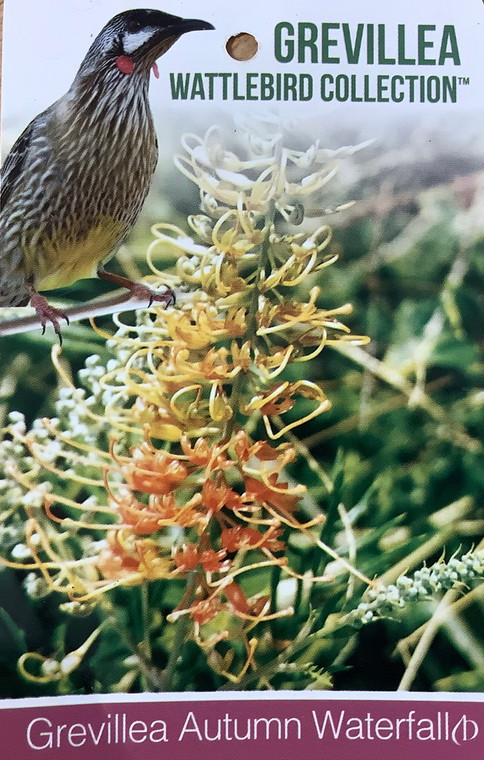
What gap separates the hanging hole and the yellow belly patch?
0.12m

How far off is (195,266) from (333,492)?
152mm

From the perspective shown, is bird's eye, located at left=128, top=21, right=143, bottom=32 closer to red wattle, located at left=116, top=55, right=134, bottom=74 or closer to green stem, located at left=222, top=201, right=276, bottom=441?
red wattle, located at left=116, top=55, right=134, bottom=74

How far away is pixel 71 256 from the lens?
47cm

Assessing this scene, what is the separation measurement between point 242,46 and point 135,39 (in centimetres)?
6

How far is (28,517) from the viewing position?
46cm

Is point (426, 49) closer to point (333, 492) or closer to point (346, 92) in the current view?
point (346, 92)

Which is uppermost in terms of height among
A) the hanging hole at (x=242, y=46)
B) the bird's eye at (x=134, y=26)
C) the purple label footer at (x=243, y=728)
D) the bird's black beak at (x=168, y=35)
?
the bird's eye at (x=134, y=26)

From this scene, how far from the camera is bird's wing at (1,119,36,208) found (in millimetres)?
474

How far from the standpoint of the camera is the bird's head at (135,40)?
0.48 m

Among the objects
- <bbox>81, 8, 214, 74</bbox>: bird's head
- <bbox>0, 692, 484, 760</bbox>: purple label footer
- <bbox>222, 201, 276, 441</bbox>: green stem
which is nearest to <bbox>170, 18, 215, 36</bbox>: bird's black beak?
<bbox>81, 8, 214, 74</bbox>: bird's head

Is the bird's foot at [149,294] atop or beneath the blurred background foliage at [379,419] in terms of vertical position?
atop

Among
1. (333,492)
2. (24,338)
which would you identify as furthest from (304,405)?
(24,338)

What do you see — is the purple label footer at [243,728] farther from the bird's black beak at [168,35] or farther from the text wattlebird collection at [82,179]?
the bird's black beak at [168,35]

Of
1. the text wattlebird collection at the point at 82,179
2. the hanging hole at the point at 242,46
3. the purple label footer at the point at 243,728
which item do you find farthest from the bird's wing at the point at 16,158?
the purple label footer at the point at 243,728
